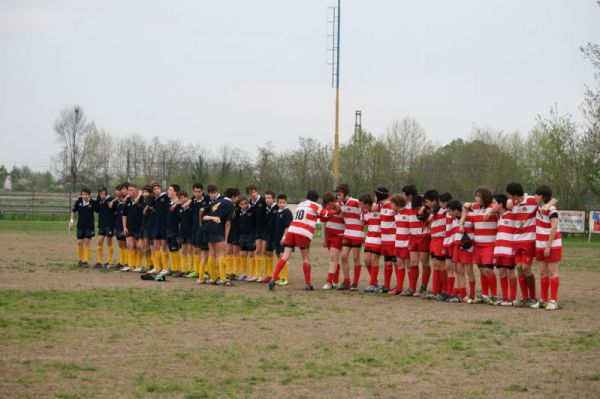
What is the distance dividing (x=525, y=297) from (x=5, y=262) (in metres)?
13.7

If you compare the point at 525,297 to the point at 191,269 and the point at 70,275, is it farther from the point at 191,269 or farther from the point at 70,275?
the point at 70,275

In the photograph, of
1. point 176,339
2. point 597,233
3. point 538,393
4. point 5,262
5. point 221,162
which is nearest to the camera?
point 538,393

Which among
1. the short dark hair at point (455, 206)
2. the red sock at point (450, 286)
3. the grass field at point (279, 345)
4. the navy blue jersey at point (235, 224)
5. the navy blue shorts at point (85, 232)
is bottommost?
the grass field at point (279, 345)

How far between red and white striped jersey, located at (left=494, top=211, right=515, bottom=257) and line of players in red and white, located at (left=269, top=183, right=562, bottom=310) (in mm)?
18

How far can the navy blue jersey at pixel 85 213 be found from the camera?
21141 mm

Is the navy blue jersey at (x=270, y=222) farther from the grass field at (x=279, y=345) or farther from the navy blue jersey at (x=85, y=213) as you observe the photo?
the navy blue jersey at (x=85, y=213)

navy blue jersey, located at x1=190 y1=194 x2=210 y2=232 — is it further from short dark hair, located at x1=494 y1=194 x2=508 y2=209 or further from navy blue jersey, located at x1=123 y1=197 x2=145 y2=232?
short dark hair, located at x1=494 y1=194 x2=508 y2=209

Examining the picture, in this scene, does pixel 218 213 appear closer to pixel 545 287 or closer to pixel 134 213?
pixel 134 213

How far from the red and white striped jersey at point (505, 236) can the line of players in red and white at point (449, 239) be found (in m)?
0.02

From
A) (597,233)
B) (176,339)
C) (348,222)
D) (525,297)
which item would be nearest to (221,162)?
(597,233)

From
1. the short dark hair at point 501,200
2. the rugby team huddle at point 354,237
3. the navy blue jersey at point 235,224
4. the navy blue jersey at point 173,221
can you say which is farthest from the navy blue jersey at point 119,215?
the short dark hair at point 501,200

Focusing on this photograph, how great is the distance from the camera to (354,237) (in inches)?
669

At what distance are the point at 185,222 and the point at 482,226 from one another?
7.26m

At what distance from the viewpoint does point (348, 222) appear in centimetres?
1709
